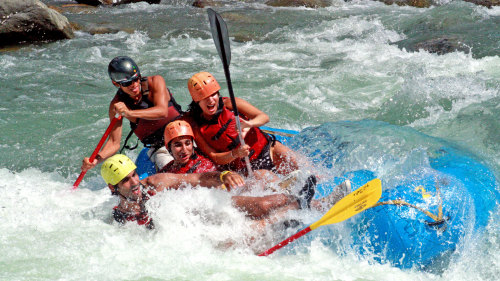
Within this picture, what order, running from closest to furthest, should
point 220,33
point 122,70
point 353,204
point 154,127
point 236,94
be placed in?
1. point 353,204
2. point 220,33
3. point 122,70
4. point 154,127
5. point 236,94

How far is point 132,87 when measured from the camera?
14.7 ft

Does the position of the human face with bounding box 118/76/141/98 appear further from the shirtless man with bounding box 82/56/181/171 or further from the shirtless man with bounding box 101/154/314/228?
the shirtless man with bounding box 101/154/314/228

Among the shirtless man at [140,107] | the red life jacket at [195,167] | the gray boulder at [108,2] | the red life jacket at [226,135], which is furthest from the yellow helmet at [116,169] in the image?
the gray boulder at [108,2]

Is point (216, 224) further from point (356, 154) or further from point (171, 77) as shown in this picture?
point (171, 77)

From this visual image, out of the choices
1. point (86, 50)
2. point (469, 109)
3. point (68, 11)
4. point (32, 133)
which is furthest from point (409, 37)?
point (68, 11)

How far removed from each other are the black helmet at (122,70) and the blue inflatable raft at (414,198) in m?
1.57

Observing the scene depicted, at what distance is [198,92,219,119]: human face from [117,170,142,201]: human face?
75cm

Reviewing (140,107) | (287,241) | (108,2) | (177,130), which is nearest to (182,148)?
(177,130)

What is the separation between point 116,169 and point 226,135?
91 centimetres

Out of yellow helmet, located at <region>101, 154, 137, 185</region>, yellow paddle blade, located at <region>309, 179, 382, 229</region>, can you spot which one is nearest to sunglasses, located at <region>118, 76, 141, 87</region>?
yellow helmet, located at <region>101, 154, 137, 185</region>

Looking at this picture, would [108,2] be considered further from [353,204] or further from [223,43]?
[353,204]

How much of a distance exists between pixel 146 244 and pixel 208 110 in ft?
3.62

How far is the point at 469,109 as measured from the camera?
21.4 ft

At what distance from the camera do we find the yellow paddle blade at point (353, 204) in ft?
11.6
